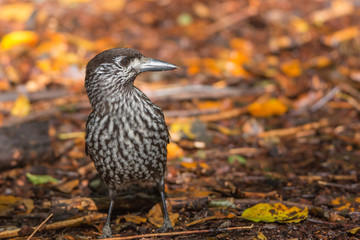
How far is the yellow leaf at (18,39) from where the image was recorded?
841cm

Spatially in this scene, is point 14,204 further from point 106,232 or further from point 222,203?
point 222,203

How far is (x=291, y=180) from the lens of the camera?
4.97 meters

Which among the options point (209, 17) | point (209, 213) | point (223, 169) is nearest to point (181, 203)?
point (209, 213)

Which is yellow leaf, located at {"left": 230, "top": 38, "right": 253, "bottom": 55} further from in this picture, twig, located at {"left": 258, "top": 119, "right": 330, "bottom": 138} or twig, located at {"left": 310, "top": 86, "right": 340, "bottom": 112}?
twig, located at {"left": 258, "top": 119, "right": 330, "bottom": 138}

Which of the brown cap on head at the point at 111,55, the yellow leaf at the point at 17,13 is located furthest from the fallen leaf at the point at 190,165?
the yellow leaf at the point at 17,13

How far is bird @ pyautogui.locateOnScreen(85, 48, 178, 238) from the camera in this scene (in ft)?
13.6

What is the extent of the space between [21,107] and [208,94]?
2.80 m

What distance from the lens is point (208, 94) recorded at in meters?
7.28

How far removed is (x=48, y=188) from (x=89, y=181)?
45 centimetres

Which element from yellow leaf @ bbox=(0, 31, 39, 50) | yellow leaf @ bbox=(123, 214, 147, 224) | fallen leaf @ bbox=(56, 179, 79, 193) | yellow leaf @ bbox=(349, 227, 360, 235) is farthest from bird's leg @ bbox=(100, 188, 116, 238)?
yellow leaf @ bbox=(0, 31, 39, 50)

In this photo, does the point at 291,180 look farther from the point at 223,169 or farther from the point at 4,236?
the point at 4,236

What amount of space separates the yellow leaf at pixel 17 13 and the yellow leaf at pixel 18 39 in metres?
1.03

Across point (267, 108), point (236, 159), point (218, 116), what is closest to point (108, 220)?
point (236, 159)

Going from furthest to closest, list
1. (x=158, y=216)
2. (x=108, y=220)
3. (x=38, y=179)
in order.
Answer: (x=38, y=179) < (x=158, y=216) < (x=108, y=220)
